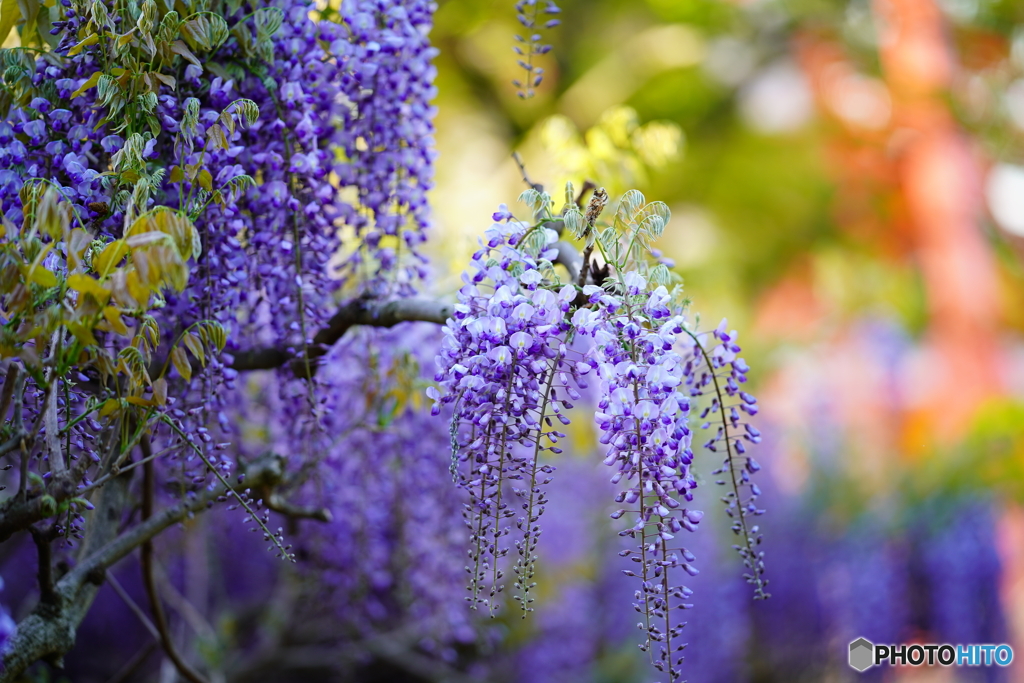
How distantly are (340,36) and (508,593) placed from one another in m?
2.22

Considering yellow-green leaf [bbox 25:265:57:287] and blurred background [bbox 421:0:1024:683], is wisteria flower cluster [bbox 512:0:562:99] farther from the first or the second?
yellow-green leaf [bbox 25:265:57:287]

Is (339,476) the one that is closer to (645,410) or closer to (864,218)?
(645,410)

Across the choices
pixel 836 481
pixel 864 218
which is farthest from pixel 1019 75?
pixel 836 481

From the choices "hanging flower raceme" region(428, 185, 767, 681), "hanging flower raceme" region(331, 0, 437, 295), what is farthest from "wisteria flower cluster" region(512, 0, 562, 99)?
"hanging flower raceme" region(428, 185, 767, 681)

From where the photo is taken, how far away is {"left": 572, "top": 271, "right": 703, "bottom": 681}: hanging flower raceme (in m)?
1.02

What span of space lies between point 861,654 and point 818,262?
4405mm

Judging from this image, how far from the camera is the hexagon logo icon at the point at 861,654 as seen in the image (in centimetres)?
333

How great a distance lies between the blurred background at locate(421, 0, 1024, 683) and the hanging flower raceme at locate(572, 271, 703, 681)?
990 millimetres

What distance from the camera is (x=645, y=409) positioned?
1.00 m

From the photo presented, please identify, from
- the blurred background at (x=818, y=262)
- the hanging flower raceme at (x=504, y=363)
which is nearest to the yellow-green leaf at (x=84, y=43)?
the hanging flower raceme at (x=504, y=363)

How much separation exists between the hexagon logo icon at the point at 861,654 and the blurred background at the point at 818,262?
0.08 meters

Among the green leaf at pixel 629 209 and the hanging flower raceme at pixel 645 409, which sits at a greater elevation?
the green leaf at pixel 629 209

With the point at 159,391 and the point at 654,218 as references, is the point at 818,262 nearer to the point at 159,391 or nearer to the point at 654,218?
the point at 654,218

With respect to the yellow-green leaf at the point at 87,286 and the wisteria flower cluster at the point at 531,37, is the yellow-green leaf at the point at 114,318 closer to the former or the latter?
the yellow-green leaf at the point at 87,286
